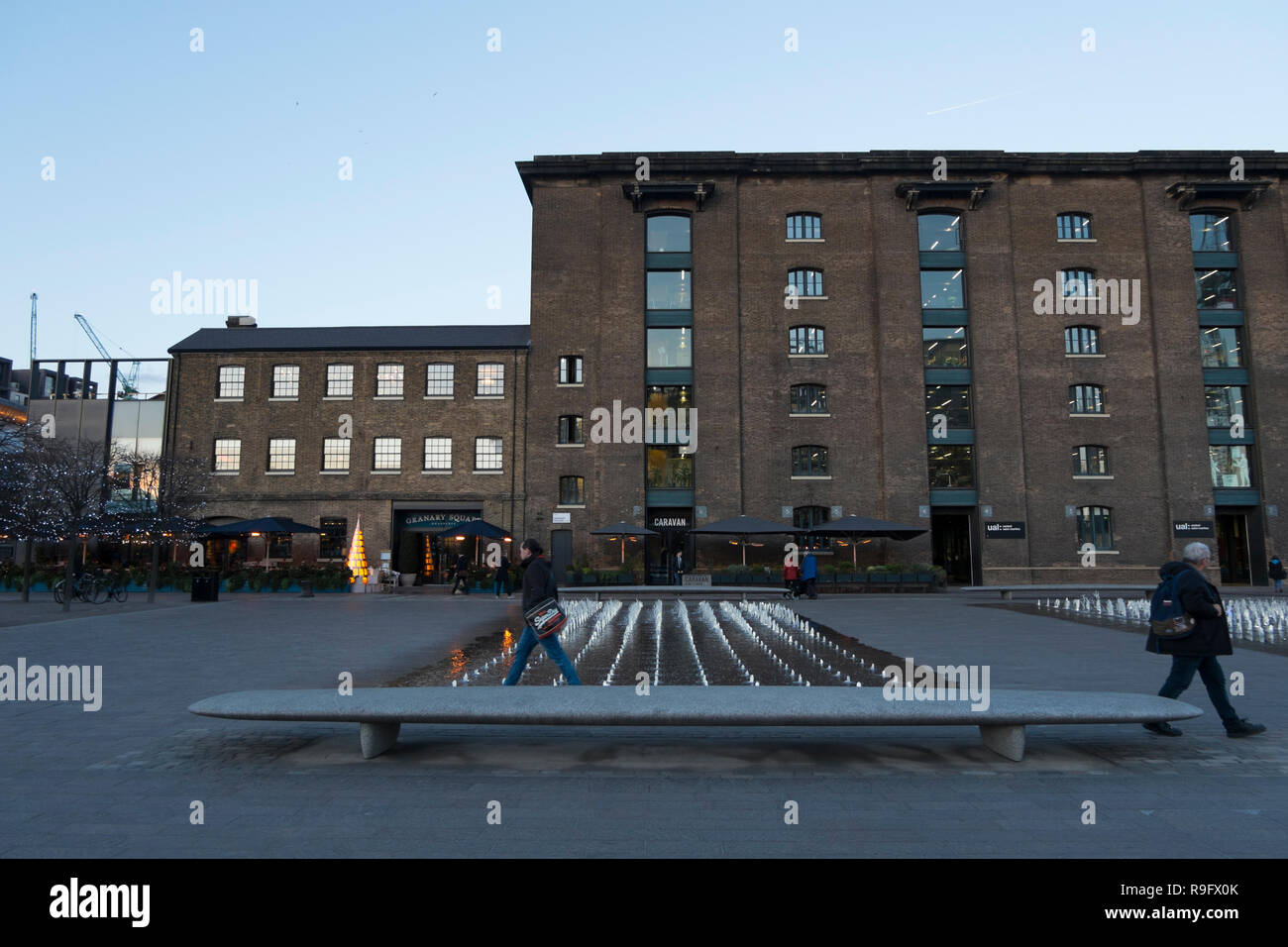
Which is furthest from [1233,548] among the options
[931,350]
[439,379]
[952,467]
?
[439,379]

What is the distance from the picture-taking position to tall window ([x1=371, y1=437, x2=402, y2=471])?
36156 millimetres

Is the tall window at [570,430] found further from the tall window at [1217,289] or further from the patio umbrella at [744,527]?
the tall window at [1217,289]

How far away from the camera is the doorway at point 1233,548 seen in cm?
3553

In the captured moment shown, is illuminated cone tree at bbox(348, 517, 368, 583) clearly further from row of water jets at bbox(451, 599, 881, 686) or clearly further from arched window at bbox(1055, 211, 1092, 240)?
arched window at bbox(1055, 211, 1092, 240)

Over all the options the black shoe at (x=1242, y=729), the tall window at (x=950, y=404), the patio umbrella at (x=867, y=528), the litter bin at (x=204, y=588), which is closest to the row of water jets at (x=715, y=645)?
the black shoe at (x=1242, y=729)

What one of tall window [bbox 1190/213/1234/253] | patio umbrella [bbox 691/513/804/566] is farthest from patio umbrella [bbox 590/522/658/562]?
tall window [bbox 1190/213/1234/253]

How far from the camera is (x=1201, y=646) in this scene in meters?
6.70

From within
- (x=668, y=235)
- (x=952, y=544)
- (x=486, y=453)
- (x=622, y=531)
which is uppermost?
(x=668, y=235)

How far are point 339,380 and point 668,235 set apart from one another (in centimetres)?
1663

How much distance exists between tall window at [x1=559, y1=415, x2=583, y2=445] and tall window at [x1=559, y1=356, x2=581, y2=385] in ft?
5.39

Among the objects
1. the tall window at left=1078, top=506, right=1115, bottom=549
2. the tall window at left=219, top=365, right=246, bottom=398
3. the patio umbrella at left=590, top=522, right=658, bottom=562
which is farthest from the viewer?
the tall window at left=219, top=365, right=246, bottom=398

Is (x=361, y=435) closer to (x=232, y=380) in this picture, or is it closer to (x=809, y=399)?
(x=232, y=380)
